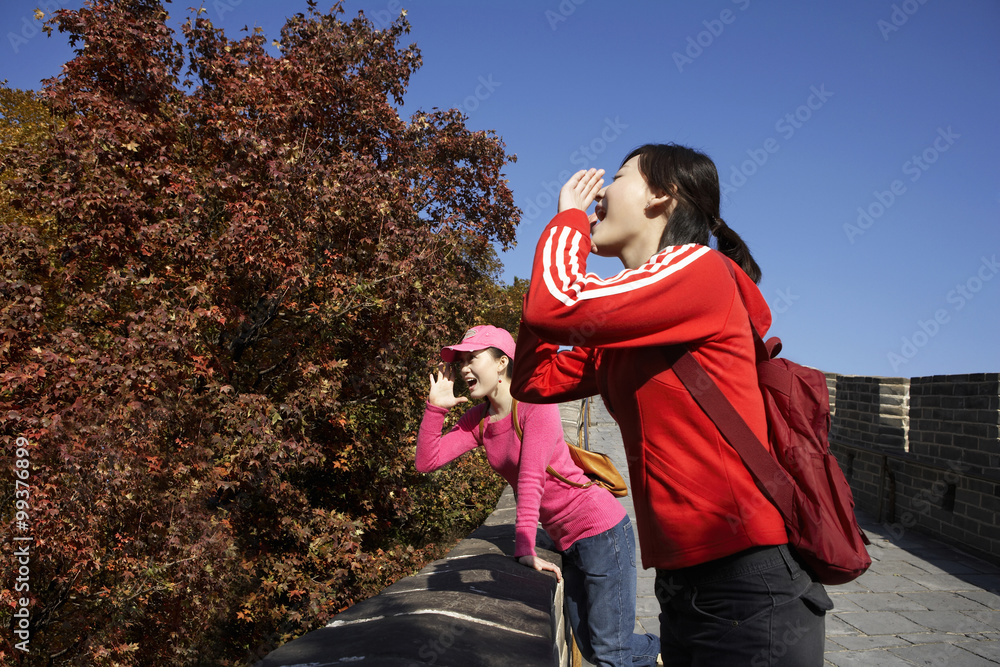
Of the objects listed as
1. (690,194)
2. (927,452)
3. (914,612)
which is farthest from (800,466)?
(927,452)

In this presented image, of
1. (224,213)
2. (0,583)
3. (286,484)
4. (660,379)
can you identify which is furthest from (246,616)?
(660,379)

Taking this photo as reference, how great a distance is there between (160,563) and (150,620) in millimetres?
1135

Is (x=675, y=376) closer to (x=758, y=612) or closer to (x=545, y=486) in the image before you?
(x=758, y=612)

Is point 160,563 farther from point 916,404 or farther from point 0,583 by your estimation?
point 916,404

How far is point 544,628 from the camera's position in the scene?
225 centimetres

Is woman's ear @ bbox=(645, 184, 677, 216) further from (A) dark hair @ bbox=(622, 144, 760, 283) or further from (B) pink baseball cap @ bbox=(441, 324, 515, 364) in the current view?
(B) pink baseball cap @ bbox=(441, 324, 515, 364)

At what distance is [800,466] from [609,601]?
165 centimetres

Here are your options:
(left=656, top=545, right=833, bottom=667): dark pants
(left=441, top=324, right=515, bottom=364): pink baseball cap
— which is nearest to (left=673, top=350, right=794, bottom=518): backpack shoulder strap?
(left=656, top=545, right=833, bottom=667): dark pants

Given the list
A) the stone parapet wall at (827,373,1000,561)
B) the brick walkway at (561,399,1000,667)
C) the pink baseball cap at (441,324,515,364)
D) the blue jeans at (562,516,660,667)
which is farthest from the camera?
the stone parapet wall at (827,373,1000,561)

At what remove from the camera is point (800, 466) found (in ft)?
4.57

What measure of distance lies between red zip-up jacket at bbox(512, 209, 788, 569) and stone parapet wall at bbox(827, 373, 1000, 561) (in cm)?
821

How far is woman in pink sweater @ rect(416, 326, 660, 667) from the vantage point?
2.82m

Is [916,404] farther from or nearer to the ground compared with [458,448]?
farther from the ground

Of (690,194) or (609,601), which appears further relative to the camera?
(609,601)
